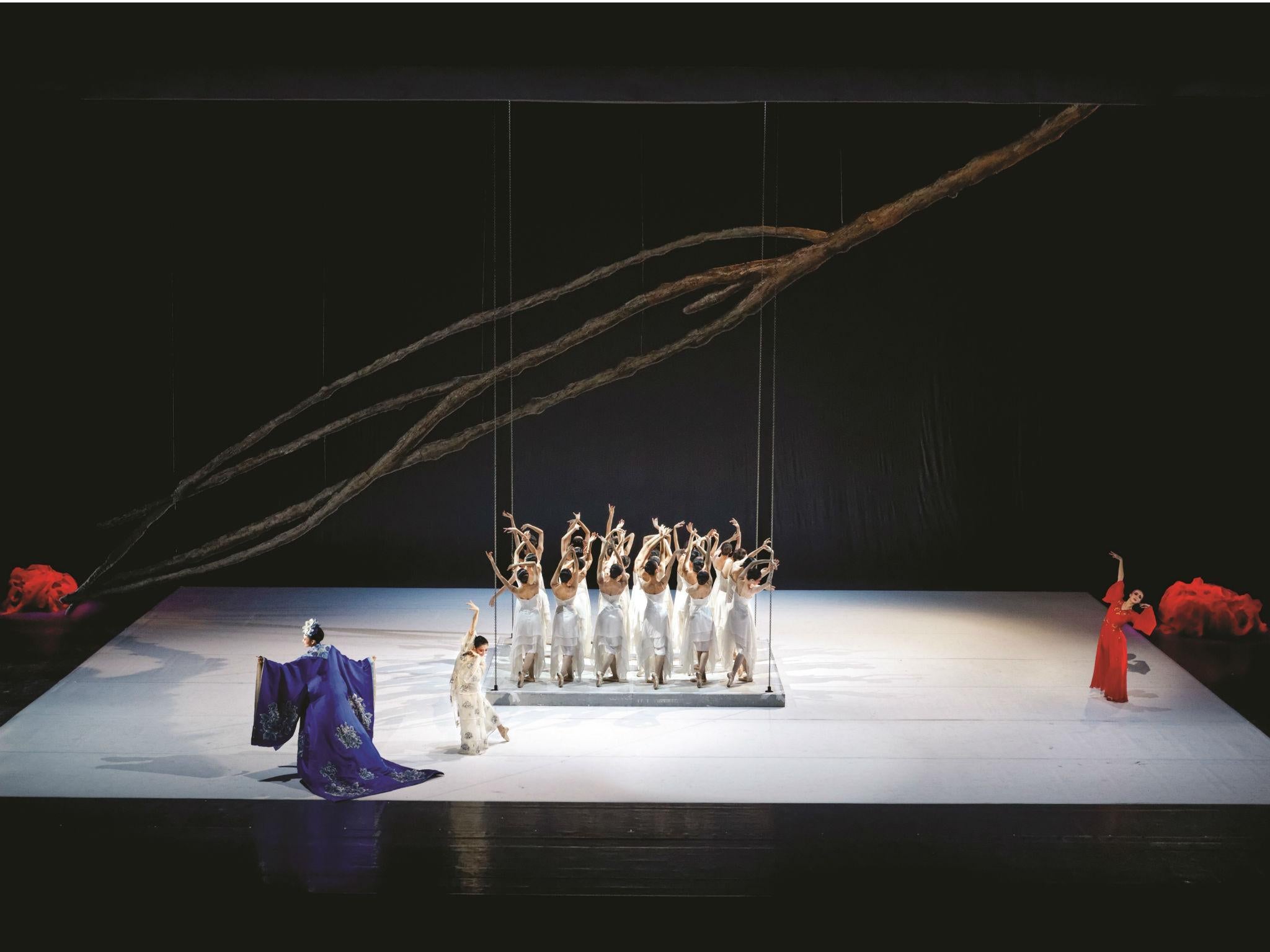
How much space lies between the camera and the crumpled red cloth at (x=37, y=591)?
880 cm

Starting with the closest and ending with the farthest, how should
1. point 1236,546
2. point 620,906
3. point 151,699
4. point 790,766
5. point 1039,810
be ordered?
point 620,906
point 1039,810
point 790,766
point 151,699
point 1236,546

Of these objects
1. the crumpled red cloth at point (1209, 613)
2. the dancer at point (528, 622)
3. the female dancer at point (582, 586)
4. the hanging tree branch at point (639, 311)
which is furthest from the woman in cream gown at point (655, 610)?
the crumpled red cloth at point (1209, 613)

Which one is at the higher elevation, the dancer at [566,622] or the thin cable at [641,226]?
the thin cable at [641,226]

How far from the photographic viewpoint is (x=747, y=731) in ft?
20.8

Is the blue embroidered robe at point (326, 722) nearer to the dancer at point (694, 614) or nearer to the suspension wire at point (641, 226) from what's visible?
the dancer at point (694, 614)

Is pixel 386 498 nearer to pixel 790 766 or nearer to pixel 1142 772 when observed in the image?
pixel 790 766

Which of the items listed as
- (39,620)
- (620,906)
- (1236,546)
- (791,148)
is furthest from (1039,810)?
(39,620)

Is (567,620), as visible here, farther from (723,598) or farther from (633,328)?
(633,328)

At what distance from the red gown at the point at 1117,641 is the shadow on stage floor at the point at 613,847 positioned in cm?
150

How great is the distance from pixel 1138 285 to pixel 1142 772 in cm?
490

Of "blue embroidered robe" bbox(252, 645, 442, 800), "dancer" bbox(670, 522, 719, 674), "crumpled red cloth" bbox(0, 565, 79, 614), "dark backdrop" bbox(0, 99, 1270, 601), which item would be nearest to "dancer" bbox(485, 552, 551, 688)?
"dancer" bbox(670, 522, 719, 674)

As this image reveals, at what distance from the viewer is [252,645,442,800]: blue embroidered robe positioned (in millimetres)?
5496

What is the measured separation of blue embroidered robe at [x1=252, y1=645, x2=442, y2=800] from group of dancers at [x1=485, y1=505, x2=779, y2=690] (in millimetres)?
1211

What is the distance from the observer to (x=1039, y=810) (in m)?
5.34
